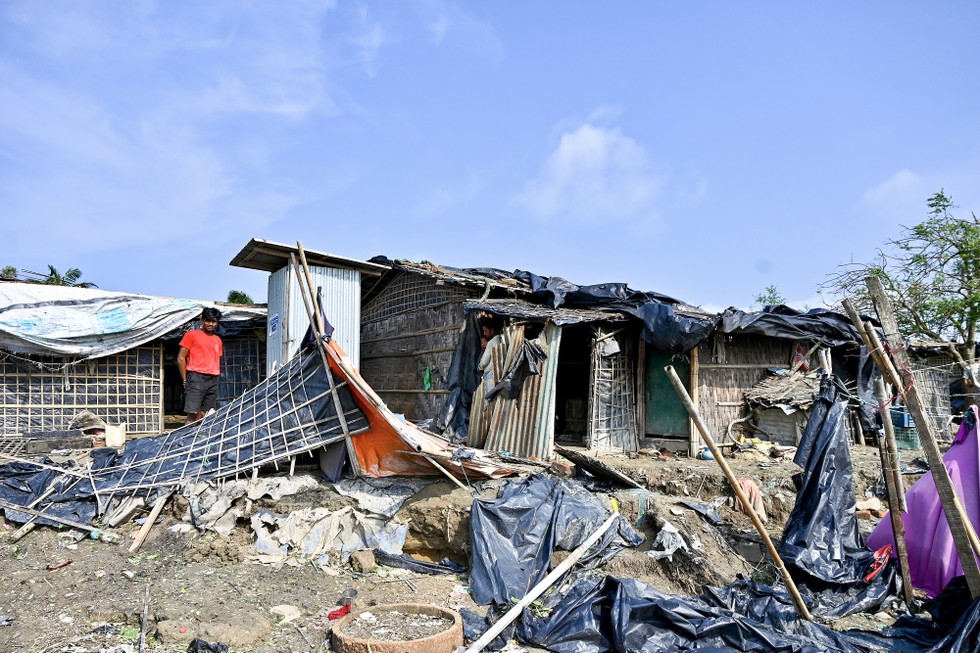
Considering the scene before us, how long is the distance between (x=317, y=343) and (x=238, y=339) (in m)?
5.17

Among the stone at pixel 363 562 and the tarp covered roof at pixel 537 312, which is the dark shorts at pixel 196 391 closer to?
the tarp covered roof at pixel 537 312

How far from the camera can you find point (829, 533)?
16.4ft

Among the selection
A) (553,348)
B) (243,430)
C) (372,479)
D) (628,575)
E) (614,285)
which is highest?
(614,285)

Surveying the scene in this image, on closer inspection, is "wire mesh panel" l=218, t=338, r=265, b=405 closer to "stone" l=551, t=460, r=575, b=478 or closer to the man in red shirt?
the man in red shirt

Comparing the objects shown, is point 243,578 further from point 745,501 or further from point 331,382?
point 745,501

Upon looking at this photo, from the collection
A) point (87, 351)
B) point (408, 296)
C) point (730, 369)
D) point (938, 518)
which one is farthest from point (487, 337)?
point (87, 351)

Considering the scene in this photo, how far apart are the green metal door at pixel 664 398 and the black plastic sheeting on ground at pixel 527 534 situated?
3897mm

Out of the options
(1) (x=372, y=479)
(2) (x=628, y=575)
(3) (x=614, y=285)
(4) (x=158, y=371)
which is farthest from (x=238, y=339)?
(2) (x=628, y=575)

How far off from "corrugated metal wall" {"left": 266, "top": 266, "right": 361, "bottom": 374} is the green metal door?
4456 millimetres

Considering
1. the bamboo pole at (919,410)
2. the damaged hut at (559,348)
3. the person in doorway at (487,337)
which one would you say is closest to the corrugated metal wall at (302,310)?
the damaged hut at (559,348)

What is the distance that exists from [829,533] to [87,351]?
9.57m

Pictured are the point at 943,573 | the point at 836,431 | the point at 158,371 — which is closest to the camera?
the point at 943,573

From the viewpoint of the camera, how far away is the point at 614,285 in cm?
888

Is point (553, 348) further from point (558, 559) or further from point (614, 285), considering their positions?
point (558, 559)
